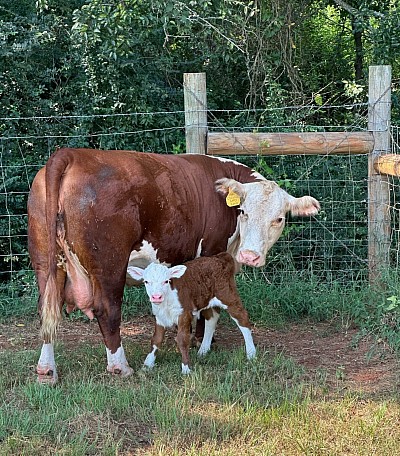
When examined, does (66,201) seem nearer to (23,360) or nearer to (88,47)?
(23,360)

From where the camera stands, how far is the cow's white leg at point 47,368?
5328mm

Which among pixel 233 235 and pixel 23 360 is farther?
pixel 233 235

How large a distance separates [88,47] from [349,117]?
12.1 feet

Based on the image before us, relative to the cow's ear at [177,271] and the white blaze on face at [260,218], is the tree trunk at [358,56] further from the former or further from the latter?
the cow's ear at [177,271]

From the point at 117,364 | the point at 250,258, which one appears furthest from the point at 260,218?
the point at 117,364

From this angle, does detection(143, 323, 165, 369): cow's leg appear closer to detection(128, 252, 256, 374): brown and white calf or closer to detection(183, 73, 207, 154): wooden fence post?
detection(128, 252, 256, 374): brown and white calf

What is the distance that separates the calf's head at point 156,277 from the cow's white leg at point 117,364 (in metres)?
0.46

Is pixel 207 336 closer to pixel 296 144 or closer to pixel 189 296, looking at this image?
pixel 189 296

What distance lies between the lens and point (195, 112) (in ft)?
23.2

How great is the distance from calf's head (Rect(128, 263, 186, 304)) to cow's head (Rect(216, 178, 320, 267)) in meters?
0.69

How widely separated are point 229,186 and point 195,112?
1203 mm

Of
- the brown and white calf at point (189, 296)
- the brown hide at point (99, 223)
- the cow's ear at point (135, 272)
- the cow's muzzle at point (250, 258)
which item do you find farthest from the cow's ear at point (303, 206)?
the cow's ear at point (135, 272)

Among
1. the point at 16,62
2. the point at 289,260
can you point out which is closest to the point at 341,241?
the point at 289,260

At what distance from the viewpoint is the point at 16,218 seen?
26.7ft
